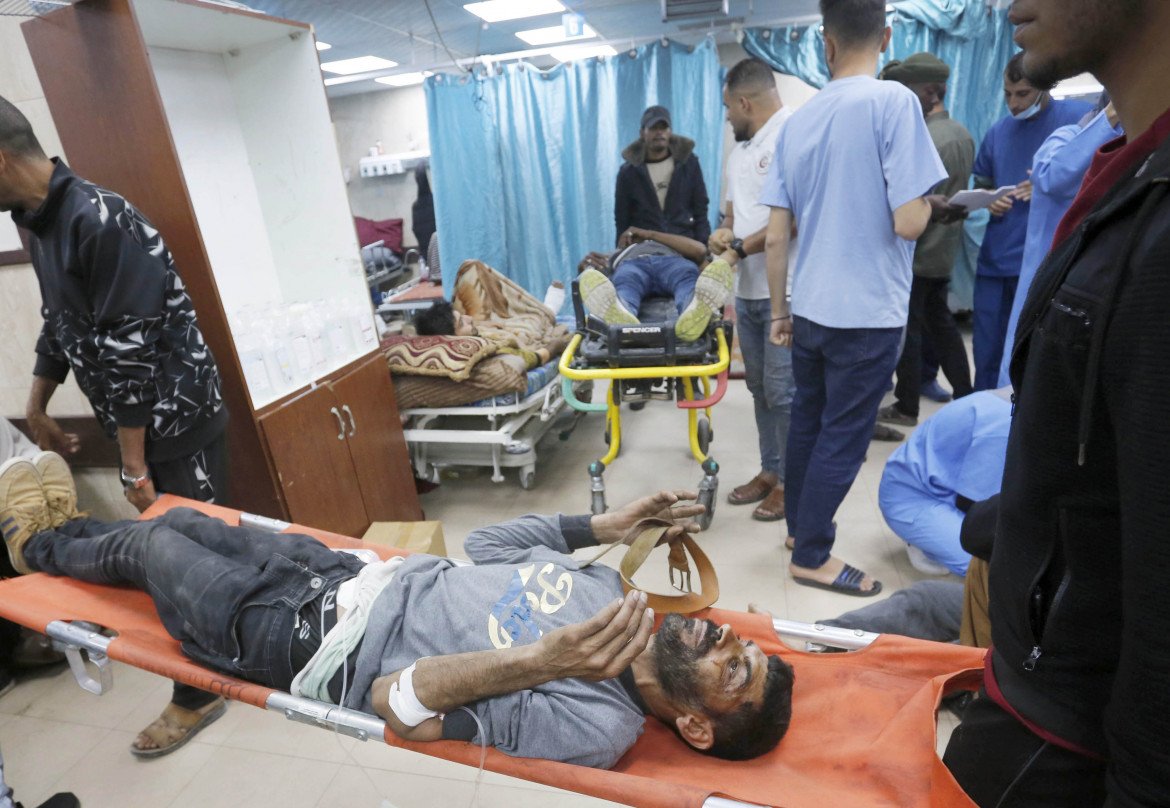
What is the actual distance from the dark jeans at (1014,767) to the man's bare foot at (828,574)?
58.2 inches

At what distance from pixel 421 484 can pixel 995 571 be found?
9.53ft

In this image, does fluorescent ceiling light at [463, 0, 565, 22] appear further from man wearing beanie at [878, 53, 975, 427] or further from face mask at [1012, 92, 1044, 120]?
face mask at [1012, 92, 1044, 120]

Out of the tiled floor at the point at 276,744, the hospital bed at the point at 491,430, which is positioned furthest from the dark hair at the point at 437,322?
the tiled floor at the point at 276,744

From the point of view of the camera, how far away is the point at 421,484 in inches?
131

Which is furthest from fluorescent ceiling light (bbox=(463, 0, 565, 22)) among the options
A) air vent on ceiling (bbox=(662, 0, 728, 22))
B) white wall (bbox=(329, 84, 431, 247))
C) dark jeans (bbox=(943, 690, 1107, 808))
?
dark jeans (bbox=(943, 690, 1107, 808))

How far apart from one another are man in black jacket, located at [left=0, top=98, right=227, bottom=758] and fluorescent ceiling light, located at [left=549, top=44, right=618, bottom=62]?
15.3 ft

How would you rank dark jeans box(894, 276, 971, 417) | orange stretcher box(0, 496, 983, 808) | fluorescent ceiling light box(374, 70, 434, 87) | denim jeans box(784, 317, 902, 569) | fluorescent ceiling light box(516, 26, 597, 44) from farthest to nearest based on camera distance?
fluorescent ceiling light box(374, 70, 434, 87), fluorescent ceiling light box(516, 26, 597, 44), dark jeans box(894, 276, 971, 417), denim jeans box(784, 317, 902, 569), orange stretcher box(0, 496, 983, 808)

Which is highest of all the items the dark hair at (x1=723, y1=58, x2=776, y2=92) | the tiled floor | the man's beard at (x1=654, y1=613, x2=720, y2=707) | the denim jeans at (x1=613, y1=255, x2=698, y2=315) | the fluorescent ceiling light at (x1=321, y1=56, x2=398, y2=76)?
the fluorescent ceiling light at (x1=321, y1=56, x2=398, y2=76)

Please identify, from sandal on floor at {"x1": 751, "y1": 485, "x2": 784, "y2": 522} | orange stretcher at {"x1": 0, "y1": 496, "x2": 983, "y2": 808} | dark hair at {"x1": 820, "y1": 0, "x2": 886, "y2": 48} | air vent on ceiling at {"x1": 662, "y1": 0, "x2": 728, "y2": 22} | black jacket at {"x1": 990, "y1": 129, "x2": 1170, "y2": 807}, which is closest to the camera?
black jacket at {"x1": 990, "y1": 129, "x2": 1170, "y2": 807}

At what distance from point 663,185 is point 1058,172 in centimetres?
199

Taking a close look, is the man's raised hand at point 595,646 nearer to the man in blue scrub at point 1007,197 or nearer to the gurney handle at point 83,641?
the gurney handle at point 83,641

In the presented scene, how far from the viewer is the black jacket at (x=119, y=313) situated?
5.06 ft

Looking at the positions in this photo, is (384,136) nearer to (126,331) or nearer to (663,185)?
(663,185)

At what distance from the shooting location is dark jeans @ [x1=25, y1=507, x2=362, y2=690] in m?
1.39
